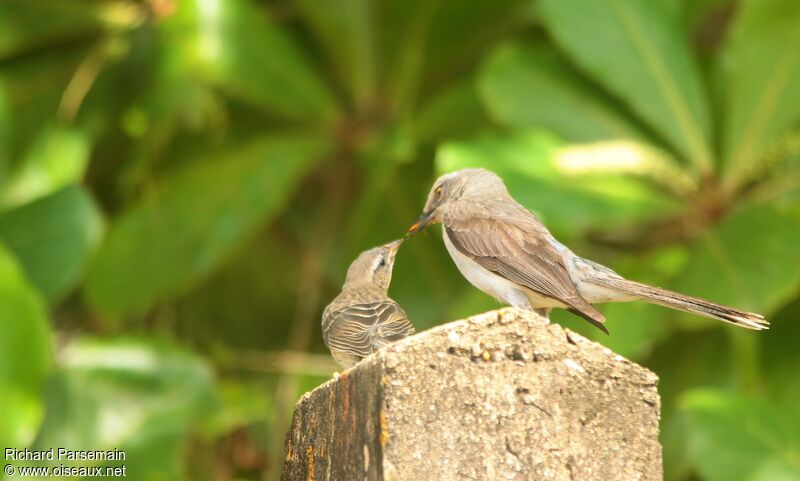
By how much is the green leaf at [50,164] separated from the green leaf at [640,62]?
3.00 metres

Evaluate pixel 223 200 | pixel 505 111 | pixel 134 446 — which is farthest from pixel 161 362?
pixel 505 111

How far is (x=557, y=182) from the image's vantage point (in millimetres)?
6520

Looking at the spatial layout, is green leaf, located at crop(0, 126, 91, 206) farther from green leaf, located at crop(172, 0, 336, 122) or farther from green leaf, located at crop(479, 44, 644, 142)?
green leaf, located at crop(479, 44, 644, 142)

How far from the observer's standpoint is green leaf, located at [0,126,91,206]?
25.8ft

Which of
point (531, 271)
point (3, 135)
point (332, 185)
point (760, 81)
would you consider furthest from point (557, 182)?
point (3, 135)

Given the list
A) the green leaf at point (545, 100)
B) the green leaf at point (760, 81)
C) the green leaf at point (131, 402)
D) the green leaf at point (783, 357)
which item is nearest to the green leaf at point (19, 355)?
the green leaf at point (131, 402)

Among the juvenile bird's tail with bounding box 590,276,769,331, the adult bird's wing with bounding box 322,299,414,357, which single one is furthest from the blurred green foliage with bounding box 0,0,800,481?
the juvenile bird's tail with bounding box 590,276,769,331

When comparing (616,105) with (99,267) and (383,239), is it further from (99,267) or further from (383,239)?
(99,267)

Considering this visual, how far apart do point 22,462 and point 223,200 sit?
204cm

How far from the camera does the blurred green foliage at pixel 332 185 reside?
6.53m

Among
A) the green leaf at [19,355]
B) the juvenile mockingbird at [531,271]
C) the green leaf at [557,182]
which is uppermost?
the green leaf at [557,182]

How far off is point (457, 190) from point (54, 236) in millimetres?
2974

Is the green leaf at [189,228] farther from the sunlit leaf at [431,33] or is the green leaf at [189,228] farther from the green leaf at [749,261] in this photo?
the green leaf at [749,261]

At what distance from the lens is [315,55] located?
9.20 m
